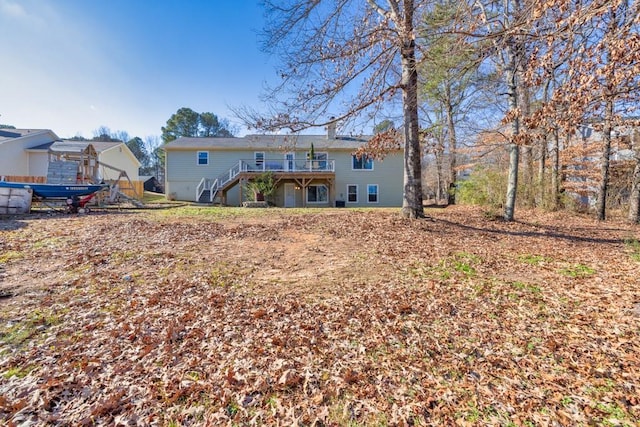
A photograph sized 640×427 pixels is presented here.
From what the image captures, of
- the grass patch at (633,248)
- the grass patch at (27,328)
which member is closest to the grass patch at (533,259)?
the grass patch at (633,248)

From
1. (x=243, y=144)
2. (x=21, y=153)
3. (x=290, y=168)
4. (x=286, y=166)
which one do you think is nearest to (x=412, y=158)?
(x=286, y=166)

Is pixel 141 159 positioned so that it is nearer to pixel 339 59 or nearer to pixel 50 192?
pixel 50 192

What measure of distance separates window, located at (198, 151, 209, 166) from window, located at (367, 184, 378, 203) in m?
12.0

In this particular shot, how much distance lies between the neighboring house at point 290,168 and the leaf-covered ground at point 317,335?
47.4 ft

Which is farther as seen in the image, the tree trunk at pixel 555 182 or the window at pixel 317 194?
the window at pixel 317 194

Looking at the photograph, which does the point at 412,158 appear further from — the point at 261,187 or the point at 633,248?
the point at 261,187

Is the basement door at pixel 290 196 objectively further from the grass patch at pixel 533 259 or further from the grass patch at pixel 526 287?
the grass patch at pixel 526 287

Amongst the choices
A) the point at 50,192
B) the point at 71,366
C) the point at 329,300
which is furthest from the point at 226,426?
the point at 50,192

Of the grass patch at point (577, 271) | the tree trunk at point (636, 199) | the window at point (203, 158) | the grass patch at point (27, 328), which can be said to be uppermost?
the window at point (203, 158)

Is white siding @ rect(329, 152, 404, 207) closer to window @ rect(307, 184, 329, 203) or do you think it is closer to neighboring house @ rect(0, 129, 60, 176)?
window @ rect(307, 184, 329, 203)

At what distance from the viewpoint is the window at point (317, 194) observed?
20.9 meters

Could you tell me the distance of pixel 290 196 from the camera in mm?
20609

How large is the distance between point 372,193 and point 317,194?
4.09 metres

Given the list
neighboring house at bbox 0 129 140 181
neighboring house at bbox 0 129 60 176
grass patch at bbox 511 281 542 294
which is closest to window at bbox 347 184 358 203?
neighboring house at bbox 0 129 140 181
